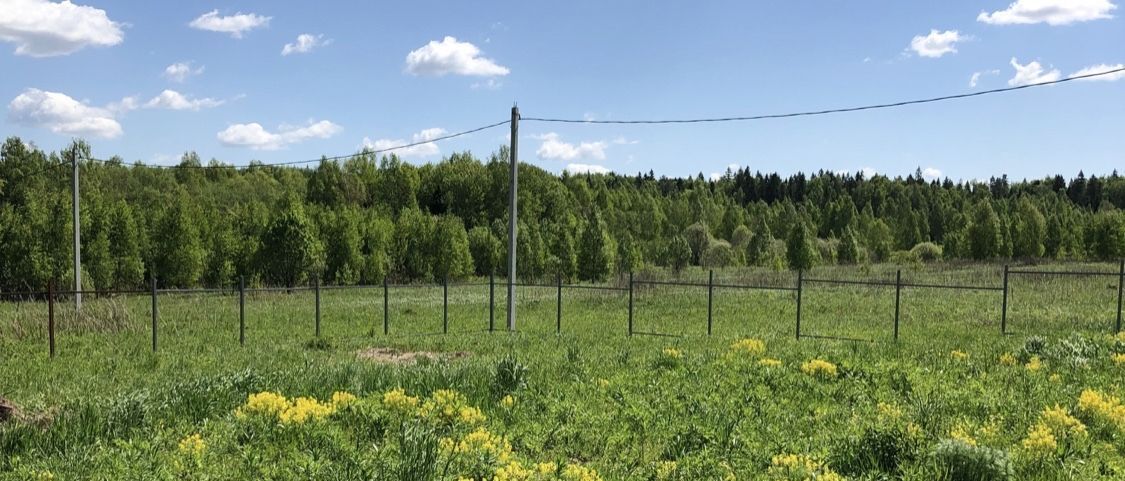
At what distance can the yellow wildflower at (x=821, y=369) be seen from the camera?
834cm

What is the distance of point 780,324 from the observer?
728 inches

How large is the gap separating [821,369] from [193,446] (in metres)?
6.55

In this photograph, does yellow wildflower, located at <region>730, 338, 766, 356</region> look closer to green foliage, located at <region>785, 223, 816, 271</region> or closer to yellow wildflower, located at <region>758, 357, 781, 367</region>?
yellow wildflower, located at <region>758, 357, 781, 367</region>

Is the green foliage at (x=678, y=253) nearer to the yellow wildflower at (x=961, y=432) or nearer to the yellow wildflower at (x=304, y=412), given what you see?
the yellow wildflower at (x=961, y=432)

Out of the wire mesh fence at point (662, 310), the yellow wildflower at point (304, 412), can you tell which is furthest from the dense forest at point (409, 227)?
the yellow wildflower at point (304, 412)

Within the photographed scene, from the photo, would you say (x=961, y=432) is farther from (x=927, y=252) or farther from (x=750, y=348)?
(x=927, y=252)

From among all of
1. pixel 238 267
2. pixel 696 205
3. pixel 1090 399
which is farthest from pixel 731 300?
pixel 696 205

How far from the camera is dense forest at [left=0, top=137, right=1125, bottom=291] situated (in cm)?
3212

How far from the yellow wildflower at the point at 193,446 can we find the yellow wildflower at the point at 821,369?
20.9ft

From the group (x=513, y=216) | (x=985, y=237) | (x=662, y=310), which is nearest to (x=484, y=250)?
(x=662, y=310)

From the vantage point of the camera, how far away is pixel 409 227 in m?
44.8

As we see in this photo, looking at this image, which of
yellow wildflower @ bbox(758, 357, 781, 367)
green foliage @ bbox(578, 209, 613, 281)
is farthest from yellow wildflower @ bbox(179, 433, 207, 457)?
green foliage @ bbox(578, 209, 613, 281)

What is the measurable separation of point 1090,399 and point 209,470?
287 inches

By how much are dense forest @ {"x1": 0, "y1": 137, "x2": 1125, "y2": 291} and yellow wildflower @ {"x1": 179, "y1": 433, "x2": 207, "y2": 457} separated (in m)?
22.0
